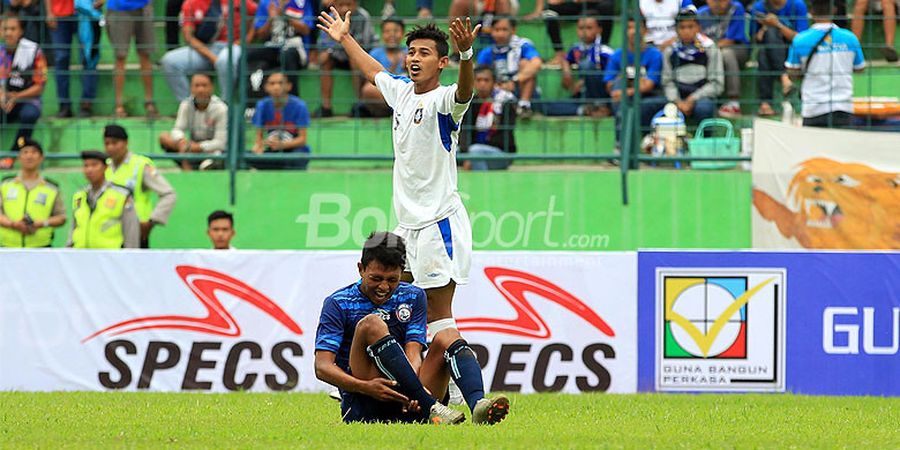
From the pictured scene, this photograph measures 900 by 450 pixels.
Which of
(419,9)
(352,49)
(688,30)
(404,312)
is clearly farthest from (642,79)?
(404,312)

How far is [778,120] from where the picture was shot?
50.7 feet

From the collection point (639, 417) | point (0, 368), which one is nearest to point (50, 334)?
point (0, 368)

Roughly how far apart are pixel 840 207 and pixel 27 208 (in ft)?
25.1

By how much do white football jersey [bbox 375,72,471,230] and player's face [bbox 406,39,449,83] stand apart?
11 cm

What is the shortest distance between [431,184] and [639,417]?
73.1 inches

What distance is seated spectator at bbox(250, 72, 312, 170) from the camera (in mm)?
15453

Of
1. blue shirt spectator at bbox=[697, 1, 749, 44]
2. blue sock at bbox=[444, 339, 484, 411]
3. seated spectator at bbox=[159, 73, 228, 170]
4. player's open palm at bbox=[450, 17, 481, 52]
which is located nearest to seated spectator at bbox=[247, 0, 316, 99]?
seated spectator at bbox=[159, 73, 228, 170]

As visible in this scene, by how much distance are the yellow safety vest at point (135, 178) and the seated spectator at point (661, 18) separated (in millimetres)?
5208

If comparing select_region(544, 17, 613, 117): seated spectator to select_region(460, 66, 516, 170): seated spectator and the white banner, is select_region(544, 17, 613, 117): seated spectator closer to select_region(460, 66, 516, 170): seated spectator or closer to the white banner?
select_region(460, 66, 516, 170): seated spectator

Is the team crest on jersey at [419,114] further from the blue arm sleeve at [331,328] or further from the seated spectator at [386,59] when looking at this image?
the seated spectator at [386,59]

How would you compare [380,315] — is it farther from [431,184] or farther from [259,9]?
[259,9]

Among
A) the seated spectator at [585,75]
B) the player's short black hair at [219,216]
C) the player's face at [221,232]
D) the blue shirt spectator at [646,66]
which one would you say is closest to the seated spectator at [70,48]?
the player's short black hair at [219,216]

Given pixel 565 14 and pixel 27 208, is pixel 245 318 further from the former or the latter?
pixel 565 14

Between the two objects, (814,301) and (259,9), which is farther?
(259,9)
